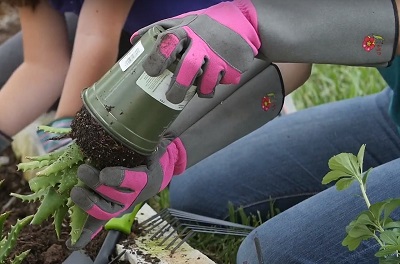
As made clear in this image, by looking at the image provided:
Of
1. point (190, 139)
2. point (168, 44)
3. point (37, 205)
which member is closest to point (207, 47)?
point (168, 44)

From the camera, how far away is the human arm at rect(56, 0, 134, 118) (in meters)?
1.90

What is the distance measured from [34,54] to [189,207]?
2.07 ft

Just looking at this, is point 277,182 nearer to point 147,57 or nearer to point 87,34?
point 87,34

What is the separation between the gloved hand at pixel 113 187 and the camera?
48.0 inches

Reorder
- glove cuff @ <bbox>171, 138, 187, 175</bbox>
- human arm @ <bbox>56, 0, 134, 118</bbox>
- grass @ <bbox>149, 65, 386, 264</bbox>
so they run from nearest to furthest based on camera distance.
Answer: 1. glove cuff @ <bbox>171, 138, 187, 175</bbox>
2. human arm @ <bbox>56, 0, 134, 118</bbox>
3. grass @ <bbox>149, 65, 386, 264</bbox>

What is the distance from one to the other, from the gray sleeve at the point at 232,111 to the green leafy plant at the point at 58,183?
34 cm

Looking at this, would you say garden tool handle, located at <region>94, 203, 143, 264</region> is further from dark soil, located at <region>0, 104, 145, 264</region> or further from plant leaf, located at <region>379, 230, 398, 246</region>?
plant leaf, located at <region>379, 230, 398, 246</region>

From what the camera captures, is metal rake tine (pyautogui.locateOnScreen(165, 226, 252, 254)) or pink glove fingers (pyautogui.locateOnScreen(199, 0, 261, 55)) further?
metal rake tine (pyautogui.locateOnScreen(165, 226, 252, 254))

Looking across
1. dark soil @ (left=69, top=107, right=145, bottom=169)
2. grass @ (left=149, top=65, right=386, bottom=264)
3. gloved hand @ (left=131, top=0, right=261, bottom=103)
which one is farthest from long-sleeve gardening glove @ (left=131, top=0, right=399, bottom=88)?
grass @ (left=149, top=65, right=386, bottom=264)

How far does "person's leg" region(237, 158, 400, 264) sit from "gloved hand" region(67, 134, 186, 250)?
0.28 m

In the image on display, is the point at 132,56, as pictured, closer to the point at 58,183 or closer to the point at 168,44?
the point at 168,44

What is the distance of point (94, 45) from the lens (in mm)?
1899

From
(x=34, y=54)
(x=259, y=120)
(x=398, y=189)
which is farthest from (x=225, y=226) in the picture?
(x=34, y=54)

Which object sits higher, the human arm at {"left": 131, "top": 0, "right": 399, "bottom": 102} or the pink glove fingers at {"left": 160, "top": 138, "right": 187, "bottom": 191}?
the human arm at {"left": 131, "top": 0, "right": 399, "bottom": 102}
